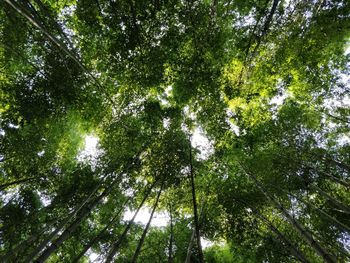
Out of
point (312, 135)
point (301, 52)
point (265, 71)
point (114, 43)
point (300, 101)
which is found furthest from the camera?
point (300, 101)

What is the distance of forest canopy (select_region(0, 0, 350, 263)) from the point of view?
761 centimetres

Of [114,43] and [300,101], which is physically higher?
[300,101]

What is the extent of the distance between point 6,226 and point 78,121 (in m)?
4.57

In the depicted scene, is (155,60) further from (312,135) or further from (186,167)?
(312,135)

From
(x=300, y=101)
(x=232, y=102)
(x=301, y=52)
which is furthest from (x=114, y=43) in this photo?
(x=300, y=101)

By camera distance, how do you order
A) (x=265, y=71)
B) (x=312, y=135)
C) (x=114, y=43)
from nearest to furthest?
(x=114, y=43)
(x=265, y=71)
(x=312, y=135)

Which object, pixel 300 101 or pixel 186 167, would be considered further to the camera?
pixel 300 101

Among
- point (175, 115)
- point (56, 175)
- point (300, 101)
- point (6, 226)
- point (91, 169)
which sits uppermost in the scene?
point (300, 101)

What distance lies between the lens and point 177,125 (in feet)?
34.3

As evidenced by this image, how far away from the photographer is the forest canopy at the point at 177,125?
7613mm

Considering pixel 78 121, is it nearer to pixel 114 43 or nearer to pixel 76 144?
pixel 76 144

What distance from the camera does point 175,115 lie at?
34.4ft

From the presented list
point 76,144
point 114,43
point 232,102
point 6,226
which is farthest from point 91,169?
point 232,102

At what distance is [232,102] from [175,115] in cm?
234
